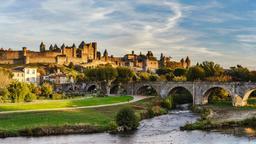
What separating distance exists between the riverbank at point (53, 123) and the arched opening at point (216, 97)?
33017 millimetres

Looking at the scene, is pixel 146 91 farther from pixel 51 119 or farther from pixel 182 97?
pixel 51 119

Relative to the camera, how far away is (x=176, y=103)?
299 feet

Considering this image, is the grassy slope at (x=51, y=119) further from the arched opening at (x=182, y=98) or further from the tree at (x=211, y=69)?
the tree at (x=211, y=69)

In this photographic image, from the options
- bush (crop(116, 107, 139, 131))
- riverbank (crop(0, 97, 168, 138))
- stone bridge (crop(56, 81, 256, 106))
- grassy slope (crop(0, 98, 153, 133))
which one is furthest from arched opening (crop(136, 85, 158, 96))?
bush (crop(116, 107, 139, 131))

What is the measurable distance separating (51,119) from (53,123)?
221 cm

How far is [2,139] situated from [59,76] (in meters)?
104

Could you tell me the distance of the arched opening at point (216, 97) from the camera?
287 feet

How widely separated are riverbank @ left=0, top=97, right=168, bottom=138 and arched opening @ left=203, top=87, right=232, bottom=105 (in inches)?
1300

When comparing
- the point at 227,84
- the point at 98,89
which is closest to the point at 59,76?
the point at 98,89

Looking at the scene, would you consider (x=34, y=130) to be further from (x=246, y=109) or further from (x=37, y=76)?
(x=37, y=76)

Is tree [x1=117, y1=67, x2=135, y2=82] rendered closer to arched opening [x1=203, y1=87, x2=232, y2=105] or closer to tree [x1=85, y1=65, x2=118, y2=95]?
tree [x1=85, y1=65, x2=118, y2=95]

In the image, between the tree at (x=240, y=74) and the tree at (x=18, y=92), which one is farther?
→ the tree at (x=240, y=74)

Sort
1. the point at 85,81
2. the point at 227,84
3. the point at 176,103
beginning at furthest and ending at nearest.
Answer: the point at 85,81 < the point at 176,103 < the point at 227,84

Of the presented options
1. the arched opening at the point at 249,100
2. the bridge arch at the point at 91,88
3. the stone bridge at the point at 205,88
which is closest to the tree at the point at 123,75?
the stone bridge at the point at 205,88
